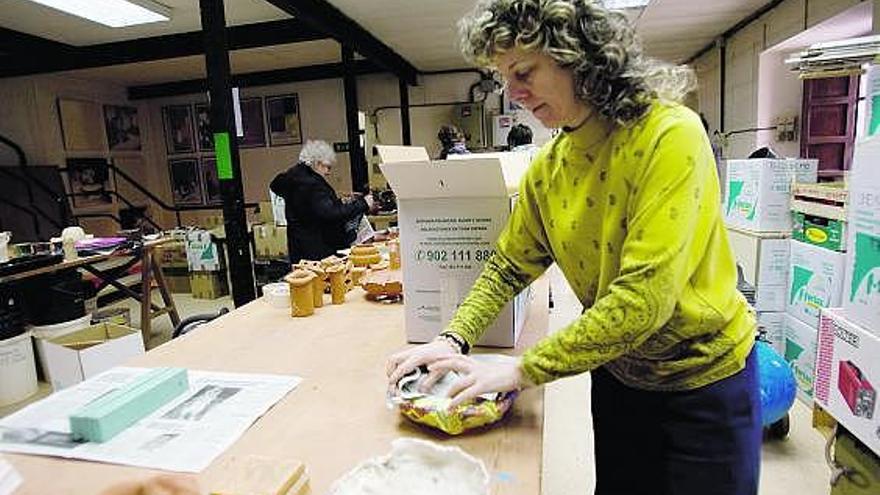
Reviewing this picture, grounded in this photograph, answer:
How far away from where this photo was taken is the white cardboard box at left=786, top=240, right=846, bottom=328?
2.46 m

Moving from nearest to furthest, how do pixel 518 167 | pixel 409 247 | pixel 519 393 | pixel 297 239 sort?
pixel 519 393 < pixel 409 247 < pixel 518 167 < pixel 297 239

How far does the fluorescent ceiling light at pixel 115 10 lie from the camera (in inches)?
157

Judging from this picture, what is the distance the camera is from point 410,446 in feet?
2.67

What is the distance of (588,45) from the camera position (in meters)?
0.85

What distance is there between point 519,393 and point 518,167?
893 mm

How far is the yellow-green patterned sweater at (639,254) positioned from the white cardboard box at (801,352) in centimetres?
219

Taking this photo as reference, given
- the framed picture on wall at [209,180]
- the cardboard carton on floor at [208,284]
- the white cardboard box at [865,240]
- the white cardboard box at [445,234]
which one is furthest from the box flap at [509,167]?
the framed picture on wall at [209,180]

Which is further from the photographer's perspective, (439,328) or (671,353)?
(439,328)

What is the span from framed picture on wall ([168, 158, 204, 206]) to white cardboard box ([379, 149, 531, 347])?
26.9 ft

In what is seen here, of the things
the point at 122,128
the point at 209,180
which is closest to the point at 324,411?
the point at 209,180

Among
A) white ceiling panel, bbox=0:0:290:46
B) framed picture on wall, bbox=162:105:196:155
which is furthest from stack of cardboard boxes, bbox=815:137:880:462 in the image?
framed picture on wall, bbox=162:105:196:155

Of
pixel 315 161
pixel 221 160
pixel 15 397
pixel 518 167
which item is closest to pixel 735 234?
pixel 518 167

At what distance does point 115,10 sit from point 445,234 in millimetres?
4380

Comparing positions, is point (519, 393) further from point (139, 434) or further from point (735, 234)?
point (735, 234)
